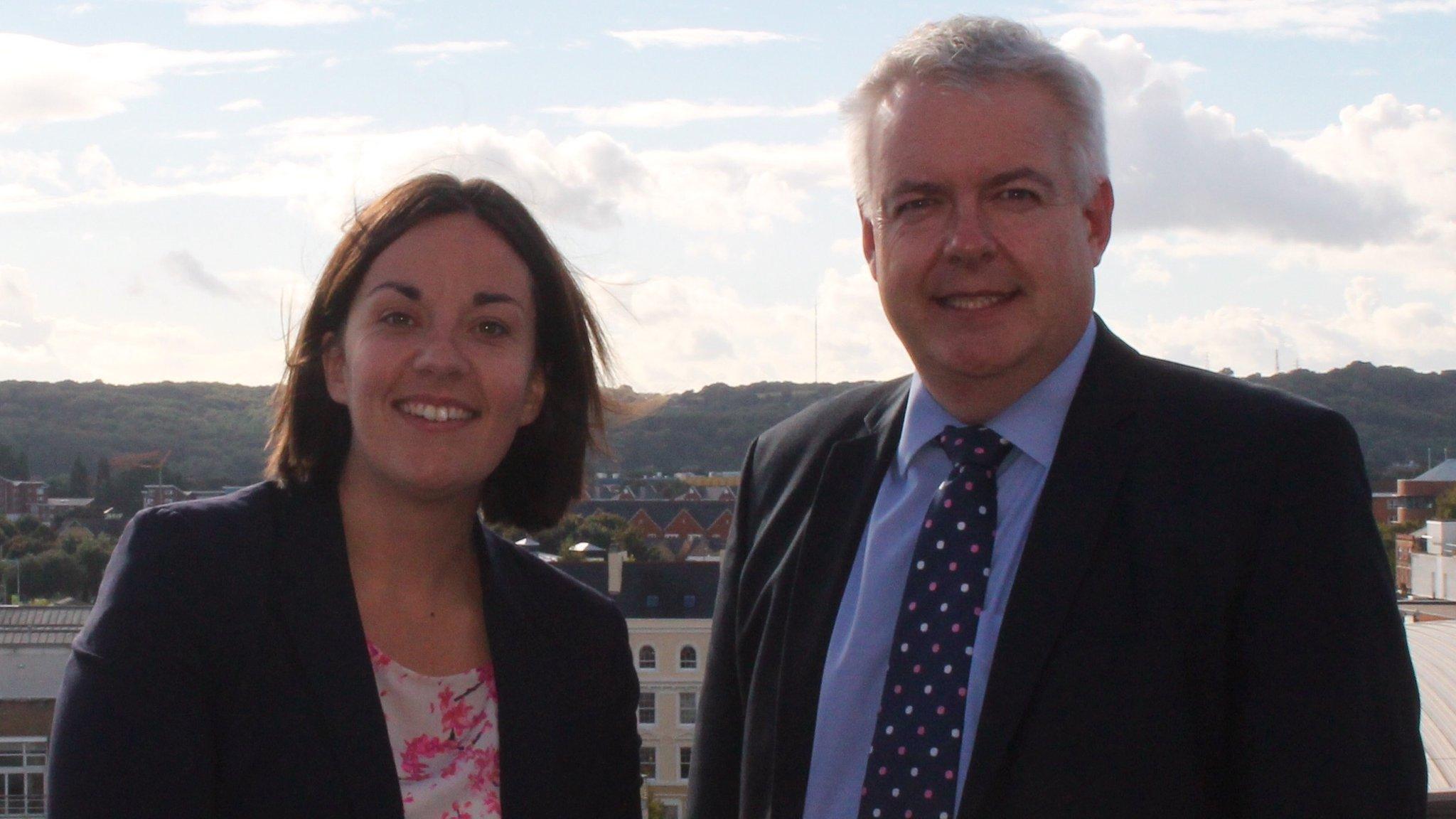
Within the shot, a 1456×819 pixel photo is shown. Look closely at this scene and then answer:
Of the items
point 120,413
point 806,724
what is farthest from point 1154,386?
point 120,413

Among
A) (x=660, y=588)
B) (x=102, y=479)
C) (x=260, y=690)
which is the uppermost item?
(x=102, y=479)

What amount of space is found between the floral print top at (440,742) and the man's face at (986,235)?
1187 mm

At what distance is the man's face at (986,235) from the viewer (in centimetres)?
306

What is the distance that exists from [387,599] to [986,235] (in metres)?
1.44

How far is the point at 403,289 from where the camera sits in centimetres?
326

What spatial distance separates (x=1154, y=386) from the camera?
309cm

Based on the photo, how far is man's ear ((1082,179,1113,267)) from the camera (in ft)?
10.5

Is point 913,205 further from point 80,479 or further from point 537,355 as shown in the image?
point 80,479

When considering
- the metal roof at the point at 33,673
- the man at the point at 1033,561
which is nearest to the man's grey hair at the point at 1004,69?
the man at the point at 1033,561

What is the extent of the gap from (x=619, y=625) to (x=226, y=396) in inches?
906

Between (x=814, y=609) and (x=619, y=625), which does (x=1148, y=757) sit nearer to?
(x=814, y=609)

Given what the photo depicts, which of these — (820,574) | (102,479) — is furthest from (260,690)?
(102,479)

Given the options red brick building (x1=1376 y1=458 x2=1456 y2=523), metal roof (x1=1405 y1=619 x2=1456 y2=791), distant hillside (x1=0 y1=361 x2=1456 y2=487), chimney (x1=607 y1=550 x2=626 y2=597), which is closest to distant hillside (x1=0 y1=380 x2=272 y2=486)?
distant hillside (x1=0 y1=361 x2=1456 y2=487)

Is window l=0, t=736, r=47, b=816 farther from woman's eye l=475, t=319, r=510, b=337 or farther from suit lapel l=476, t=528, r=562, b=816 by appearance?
woman's eye l=475, t=319, r=510, b=337
